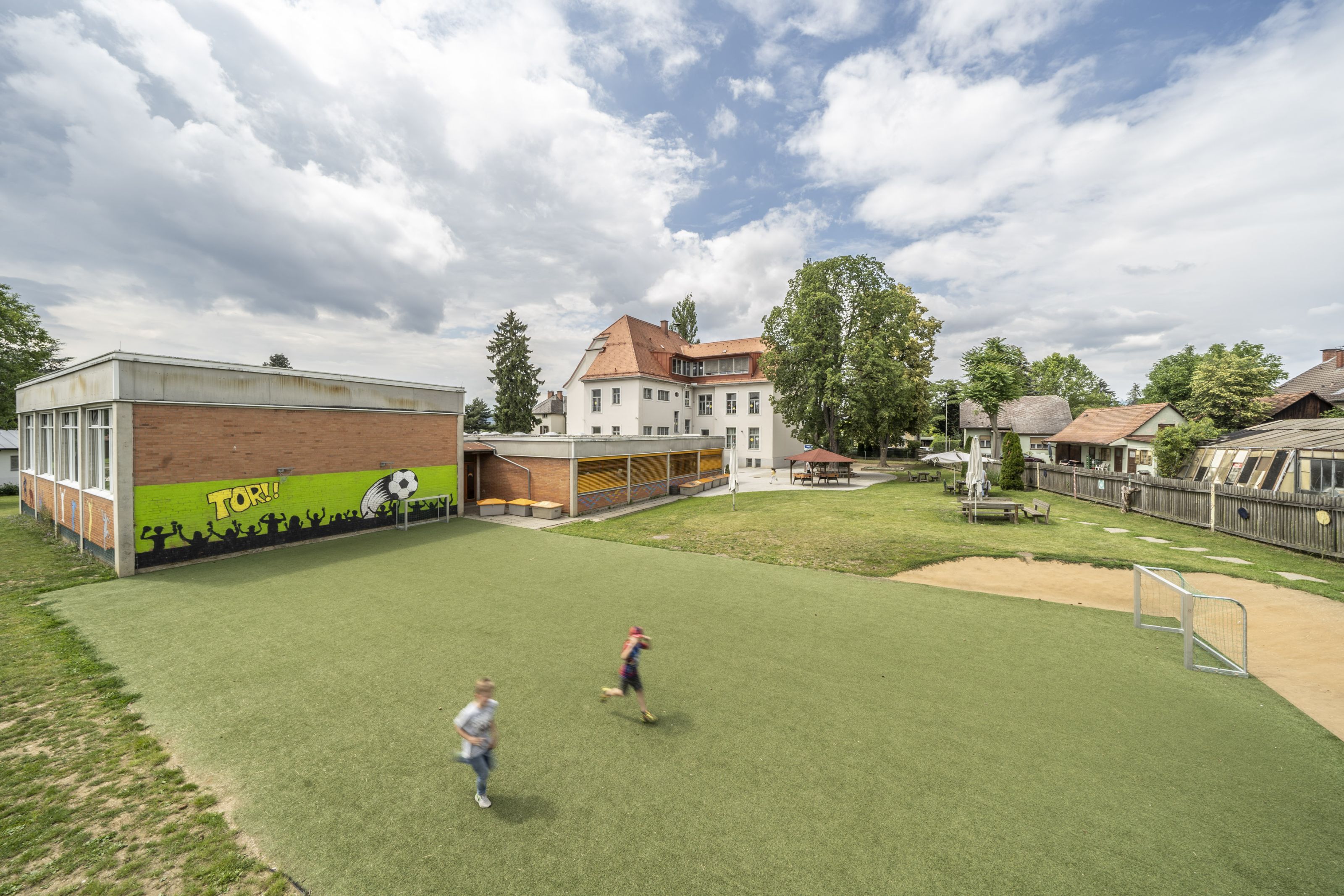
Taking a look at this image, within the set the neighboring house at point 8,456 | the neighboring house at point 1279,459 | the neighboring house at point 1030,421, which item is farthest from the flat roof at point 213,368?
the neighboring house at point 1030,421

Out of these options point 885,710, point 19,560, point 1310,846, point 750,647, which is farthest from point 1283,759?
point 19,560

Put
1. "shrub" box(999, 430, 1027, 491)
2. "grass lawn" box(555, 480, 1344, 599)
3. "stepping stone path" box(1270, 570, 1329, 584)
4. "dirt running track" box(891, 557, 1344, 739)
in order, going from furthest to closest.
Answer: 1. "shrub" box(999, 430, 1027, 491)
2. "grass lawn" box(555, 480, 1344, 599)
3. "stepping stone path" box(1270, 570, 1329, 584)
4. "dirt running track" box(891, 557, 1344, 739)

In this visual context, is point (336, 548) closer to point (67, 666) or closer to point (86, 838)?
point (67, 666)

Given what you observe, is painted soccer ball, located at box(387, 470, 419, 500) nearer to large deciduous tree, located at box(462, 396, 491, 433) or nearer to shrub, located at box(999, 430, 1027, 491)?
shrub, located at box(999, 430, 1027, 491)

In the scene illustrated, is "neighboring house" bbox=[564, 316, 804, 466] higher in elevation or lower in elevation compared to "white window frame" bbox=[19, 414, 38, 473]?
higher

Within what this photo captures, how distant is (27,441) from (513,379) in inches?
1205

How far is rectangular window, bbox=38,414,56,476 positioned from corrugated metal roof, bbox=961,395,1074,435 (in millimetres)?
55854

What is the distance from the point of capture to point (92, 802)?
182 inches

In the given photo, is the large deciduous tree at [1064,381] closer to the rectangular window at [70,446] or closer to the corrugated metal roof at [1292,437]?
the corrugated metal roof at [1292,437]

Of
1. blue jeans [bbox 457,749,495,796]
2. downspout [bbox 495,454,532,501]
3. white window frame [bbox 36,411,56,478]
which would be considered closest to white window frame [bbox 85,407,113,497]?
white window frame [bbox 36,411,56,478]

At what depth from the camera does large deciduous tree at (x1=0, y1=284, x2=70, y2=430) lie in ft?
102

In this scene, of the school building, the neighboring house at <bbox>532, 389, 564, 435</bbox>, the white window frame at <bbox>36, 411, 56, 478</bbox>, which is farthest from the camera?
the neighboring house at <bbox>532, 389, 564, 435</bbox>

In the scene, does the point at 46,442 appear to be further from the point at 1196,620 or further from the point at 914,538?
the point at 1196,620

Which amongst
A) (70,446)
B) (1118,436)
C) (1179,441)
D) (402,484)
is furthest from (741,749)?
(1118,436)
